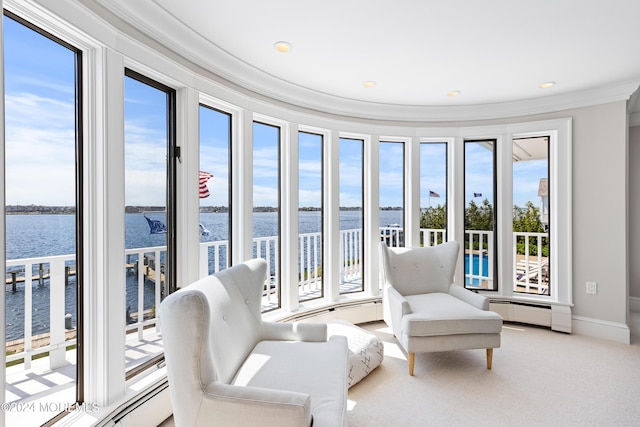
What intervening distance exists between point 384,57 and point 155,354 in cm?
286

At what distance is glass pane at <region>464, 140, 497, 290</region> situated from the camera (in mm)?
4145

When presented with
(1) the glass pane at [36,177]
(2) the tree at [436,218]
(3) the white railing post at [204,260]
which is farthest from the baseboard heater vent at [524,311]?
(1) the glass pane at [36,177]

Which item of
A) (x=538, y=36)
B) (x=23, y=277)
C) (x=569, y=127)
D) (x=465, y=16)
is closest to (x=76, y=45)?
(x=23, y=277)

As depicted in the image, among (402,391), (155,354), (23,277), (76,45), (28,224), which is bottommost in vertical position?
(402,391)

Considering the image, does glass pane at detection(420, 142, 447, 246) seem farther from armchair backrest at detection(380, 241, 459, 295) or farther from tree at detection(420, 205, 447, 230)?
armchair backrest at detection(380, 241, 459, 295)

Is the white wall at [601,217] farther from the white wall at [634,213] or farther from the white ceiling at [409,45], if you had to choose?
the white wall at [634,213]

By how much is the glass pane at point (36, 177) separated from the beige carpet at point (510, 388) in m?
1.94

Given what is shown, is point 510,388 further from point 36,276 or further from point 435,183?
point 36,276

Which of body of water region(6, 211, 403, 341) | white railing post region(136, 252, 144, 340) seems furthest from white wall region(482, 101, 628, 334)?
white railing post region(136, 252, 144, 340)

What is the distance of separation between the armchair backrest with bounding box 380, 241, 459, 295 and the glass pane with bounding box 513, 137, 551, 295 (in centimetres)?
Result: 119

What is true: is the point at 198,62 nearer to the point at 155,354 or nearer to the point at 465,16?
the point at 465,16

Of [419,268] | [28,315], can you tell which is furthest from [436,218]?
[28,315]

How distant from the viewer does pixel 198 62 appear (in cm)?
247

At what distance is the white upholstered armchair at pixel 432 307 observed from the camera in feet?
8.77
